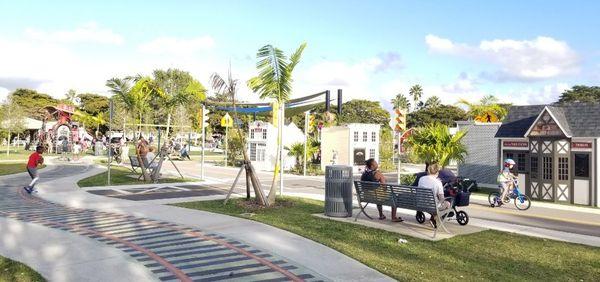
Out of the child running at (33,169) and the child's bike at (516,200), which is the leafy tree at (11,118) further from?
the child's bike at (516,200)

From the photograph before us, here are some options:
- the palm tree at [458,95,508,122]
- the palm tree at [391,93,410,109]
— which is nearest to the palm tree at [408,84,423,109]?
the palm tree at [391,93,410,109]

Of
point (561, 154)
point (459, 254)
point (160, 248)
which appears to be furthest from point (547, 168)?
point (160, 248)

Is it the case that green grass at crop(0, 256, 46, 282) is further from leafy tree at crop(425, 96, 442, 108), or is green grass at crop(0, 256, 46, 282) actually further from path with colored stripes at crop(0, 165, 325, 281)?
leafy tree at crop(425, 96, 442, 108)

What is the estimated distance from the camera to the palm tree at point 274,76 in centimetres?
1294

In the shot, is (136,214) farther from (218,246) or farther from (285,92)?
(285,92)

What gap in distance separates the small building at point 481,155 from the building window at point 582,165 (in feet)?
18.0

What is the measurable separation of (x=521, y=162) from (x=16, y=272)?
17.6 m

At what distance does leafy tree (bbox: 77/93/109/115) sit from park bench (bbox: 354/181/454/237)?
288ft

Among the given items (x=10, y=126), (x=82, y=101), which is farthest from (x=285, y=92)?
(x=82, y=101)

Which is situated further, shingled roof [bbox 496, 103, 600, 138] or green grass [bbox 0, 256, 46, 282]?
shingled roof [bbox 496, 103, 600, 138]

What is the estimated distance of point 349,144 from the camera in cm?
2972

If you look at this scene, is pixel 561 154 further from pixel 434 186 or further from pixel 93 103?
pixel 93 103

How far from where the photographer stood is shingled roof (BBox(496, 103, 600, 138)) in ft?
56.4

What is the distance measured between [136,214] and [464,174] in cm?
1720
